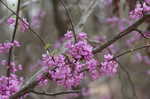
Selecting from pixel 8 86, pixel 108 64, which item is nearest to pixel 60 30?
pixel 8 86

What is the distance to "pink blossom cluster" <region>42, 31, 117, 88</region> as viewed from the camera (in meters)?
1.98

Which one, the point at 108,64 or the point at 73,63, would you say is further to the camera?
the point at 108,64

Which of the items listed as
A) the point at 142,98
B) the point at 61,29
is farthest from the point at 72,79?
the point at 142,98

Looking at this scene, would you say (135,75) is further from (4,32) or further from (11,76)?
(11,76)

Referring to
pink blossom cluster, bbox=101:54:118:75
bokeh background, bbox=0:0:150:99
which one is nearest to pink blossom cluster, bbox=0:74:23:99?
pink blossom cluster, bbox=101:54:118:75

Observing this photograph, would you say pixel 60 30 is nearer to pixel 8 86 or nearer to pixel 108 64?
pixel 8 86

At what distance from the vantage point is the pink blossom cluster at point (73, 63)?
1978mm

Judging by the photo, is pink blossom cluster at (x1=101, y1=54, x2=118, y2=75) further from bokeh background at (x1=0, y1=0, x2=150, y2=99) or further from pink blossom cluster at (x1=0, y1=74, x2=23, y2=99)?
bokeh background at (x1=0, y1=0, x2=150, y2=99)

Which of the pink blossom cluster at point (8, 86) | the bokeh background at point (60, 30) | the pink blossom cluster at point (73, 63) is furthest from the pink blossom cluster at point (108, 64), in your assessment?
the bokeh background at point (60, 30)

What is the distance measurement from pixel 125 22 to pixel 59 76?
370 centimetres

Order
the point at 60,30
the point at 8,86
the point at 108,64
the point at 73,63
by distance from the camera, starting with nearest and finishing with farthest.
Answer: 1. the point at 73,63
2. the point at 108,64
3. the point at 8,86
4. the point at 60,30

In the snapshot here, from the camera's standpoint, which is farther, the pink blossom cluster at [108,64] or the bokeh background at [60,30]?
the bokeh background at [60,30]

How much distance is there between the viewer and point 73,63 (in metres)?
2.03

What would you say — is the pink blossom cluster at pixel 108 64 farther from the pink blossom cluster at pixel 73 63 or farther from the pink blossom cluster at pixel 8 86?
the pink blossom cluster at pixel 8 86
